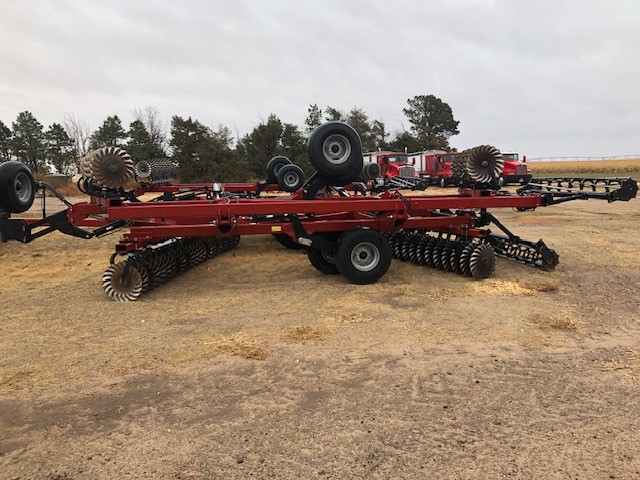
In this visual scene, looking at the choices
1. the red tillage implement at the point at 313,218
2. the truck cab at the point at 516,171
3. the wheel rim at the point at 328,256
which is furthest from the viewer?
the truck cab at the point at 516,171

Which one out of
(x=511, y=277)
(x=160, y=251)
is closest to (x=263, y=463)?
(x=160, y=251)

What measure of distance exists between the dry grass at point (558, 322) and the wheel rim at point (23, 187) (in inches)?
251

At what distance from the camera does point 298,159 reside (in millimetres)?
36312

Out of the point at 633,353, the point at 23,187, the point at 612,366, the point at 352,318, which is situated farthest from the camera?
the point at 23,187

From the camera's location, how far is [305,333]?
15.8 feet

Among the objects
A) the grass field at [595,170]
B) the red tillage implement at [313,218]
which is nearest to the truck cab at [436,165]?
the grass field at [595,170]

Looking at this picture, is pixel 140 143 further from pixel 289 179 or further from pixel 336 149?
pixel 336 149

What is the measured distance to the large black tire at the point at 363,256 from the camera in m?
6.72

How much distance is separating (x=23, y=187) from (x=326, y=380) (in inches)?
199

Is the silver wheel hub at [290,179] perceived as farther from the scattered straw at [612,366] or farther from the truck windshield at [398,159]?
the truck windshield at [398,159]

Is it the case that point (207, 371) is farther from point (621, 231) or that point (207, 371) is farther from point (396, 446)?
point (621, 231)

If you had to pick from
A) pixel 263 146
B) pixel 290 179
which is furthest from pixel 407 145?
pixel 290 179

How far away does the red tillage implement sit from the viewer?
6250 mm

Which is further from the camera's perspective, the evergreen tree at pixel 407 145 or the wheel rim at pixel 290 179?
the evergreen tree at pixel 407 145
